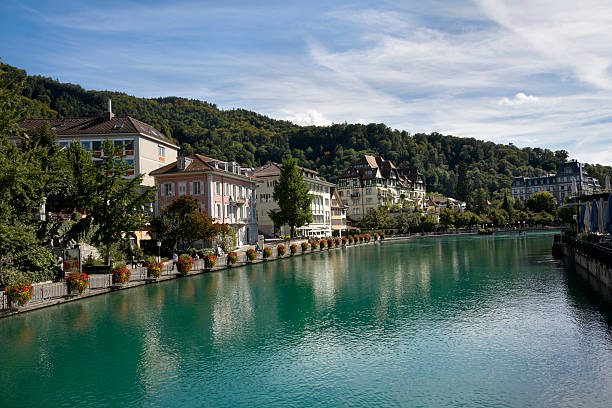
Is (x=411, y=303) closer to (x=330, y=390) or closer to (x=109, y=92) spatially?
(x=330, y=390)

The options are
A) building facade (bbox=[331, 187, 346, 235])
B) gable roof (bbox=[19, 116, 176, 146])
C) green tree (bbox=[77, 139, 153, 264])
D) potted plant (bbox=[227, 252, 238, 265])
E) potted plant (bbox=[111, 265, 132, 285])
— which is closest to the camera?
potted plant (bbox=[111, 265, 132, 285])

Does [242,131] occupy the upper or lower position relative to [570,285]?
upper

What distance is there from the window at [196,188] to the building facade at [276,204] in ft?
95.4

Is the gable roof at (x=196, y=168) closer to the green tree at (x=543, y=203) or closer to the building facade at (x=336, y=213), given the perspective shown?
the building facade at (x=336, y=213)

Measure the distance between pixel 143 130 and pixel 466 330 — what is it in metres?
61.0

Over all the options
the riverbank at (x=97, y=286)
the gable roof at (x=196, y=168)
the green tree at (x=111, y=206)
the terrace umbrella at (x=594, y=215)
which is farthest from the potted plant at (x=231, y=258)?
the terrace umbrella at (x=594, y=215)

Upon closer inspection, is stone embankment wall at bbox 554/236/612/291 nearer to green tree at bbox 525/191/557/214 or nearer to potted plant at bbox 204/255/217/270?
potted plant at bbox 204/255/217/270

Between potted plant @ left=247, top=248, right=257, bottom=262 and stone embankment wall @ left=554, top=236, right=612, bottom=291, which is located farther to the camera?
potted plant @ left=247, top=248, right=257, bottom=262

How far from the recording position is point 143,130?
7100cm

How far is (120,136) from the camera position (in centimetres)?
6894

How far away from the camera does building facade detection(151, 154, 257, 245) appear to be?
6388 cm

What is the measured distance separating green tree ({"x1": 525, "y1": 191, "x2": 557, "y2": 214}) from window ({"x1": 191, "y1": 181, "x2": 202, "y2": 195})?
13412cm

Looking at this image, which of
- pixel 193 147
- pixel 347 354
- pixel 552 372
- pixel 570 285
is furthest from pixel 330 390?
pixel 193 147

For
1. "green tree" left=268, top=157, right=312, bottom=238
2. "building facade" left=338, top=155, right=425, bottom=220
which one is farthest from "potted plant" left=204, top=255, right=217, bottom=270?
"building facade" left=338, top=155, right=425, bottom=220
